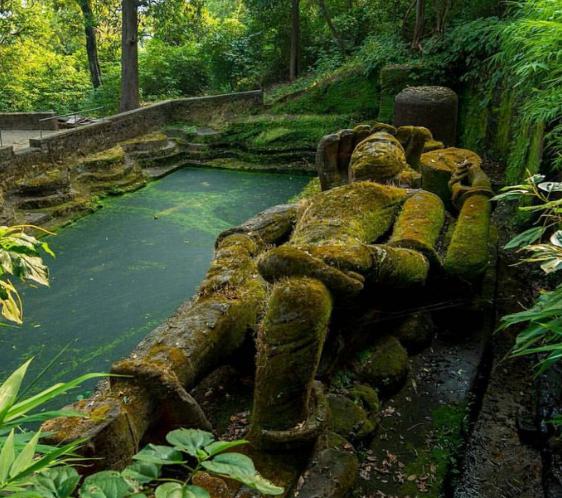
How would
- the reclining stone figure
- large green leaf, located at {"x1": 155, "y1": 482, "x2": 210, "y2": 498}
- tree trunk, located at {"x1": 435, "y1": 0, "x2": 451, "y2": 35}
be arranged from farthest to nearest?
tree trunk, located at {"x1": 435, "y1": 0, "x2": 451, "y2": 35} → the reclining stone figure → large green leaf, located at {"x1": 155, "y1": 482, "x2": 210, "y2": 498}

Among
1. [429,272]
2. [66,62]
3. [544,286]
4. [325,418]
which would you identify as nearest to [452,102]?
[544,286]

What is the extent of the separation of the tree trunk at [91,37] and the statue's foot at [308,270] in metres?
13.4

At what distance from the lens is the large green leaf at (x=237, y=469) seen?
100 centimetres

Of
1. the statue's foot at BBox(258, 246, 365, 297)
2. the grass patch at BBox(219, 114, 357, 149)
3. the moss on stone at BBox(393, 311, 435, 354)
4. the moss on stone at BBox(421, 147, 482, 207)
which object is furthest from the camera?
the grass patch at BBox(219, 114, 357, 149)

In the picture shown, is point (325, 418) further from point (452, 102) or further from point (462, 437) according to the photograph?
point (452, 102)

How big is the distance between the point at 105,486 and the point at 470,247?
2.87 m

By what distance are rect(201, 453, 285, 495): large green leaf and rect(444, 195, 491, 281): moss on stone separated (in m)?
2.51

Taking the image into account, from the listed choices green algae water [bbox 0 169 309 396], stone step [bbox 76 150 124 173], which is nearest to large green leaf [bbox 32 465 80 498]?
green algae water [bbox 0 169 309 396]

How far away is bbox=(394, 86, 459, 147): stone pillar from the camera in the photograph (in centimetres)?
696

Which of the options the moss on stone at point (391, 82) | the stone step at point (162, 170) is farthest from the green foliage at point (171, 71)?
the moss on stone at point (391, 82)

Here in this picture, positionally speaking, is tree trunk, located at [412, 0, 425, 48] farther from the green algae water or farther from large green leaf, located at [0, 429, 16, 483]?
large green leaf, located at [0, 429, 16, 483]

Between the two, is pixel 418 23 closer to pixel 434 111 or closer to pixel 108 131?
pixel 434 111

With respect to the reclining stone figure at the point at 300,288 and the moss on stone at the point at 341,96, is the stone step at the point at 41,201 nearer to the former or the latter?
the reclining stone figure at the point at 300,288

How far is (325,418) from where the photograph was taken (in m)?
2.40
